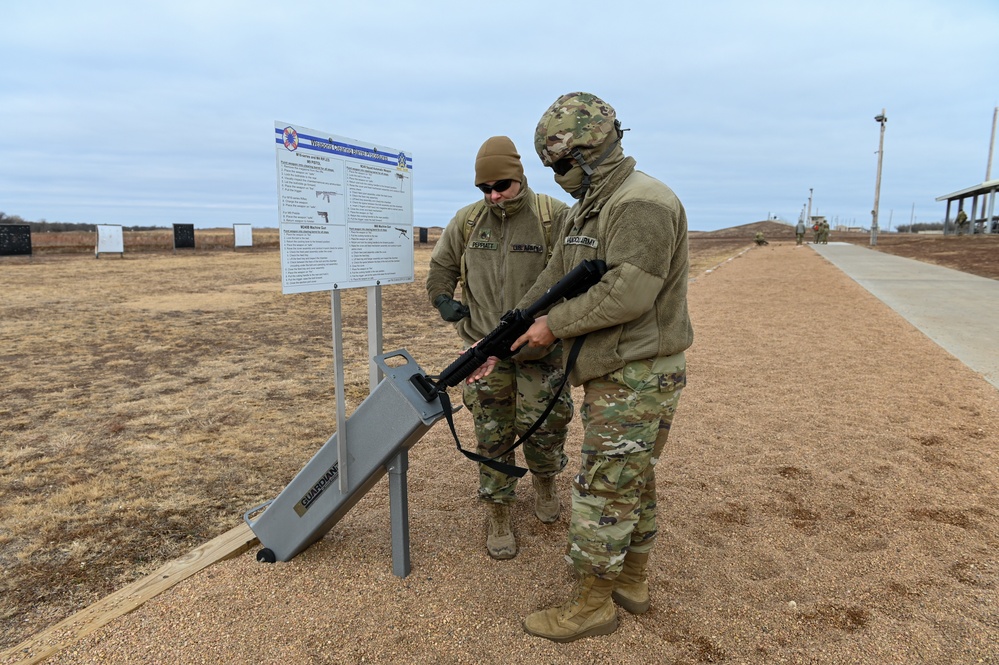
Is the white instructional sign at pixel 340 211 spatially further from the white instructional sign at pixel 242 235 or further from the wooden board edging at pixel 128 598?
the white instructional sign at pixel 242 235

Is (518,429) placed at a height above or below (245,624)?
above

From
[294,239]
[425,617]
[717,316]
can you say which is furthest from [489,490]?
[717,316]

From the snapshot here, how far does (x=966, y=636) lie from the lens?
2340mm

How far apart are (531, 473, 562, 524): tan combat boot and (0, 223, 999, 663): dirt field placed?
0.09 meters

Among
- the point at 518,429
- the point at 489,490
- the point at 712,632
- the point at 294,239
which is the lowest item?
the point at 712,632

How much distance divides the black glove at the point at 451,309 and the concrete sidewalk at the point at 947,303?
5.51 meters

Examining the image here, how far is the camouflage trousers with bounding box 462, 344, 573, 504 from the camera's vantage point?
114 inches

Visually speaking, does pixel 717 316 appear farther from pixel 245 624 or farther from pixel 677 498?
pixel 245 624

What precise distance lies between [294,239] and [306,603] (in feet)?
4.83

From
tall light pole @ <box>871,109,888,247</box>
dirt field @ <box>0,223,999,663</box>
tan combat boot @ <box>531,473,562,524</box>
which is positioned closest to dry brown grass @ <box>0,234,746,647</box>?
dirt field @ <box>0,223,999,663</box>

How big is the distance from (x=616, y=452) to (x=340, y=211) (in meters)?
1.47

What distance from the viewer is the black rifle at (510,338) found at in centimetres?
210

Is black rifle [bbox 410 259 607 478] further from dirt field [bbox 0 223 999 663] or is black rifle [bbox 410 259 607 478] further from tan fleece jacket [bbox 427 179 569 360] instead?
dirt field [bbox 0 223 999 663]

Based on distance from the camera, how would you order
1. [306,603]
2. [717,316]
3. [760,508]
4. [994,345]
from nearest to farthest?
[306,603] → [760,508] → [994,345] → [717,316]
